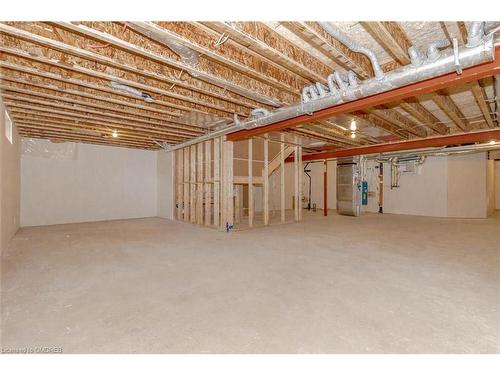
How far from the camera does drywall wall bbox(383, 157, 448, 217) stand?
26.6 ft

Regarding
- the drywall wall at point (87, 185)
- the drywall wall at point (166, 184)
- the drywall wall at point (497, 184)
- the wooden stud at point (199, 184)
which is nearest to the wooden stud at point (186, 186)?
the wooden stud at point (199, 184)

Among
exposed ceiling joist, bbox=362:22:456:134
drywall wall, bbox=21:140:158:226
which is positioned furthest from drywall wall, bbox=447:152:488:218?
drywall wall, bbox=21:140:158:226

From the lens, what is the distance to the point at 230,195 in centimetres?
555

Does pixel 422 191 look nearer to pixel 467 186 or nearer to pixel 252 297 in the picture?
pixel 467 186

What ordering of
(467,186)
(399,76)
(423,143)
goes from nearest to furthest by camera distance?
(399,76) < (423,143) < (467,186)

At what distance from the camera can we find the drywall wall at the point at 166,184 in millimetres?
7516

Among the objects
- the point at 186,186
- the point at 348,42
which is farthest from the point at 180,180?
the point at 348,42

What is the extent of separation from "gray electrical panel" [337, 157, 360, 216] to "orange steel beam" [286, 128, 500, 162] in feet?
3.68

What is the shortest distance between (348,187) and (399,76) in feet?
22.4

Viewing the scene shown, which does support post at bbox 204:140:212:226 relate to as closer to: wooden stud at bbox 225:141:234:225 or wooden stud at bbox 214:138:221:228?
wooden stud at bbox 214:138:221:228

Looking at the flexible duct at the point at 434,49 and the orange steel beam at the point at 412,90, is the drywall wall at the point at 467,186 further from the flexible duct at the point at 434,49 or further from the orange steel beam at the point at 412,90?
the flexible duct at the point at 434,49

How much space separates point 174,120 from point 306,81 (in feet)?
8.22
